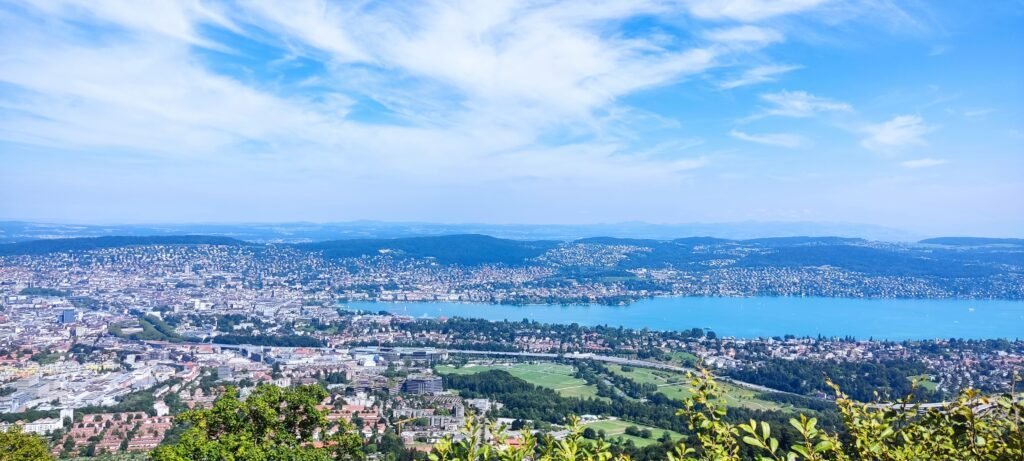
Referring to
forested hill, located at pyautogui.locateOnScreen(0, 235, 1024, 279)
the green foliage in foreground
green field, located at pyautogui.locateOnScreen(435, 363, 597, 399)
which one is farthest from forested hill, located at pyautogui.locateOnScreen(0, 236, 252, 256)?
the green foliage in foreground

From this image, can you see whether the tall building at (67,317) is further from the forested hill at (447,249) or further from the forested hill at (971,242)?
the forested hill at (971,242)

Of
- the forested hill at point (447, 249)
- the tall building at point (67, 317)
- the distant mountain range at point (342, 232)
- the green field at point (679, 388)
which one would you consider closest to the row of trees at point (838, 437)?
the green field at point (679, 388)

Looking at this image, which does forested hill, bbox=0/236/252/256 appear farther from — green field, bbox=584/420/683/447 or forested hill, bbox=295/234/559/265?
green field, bbox=584/420/683/447

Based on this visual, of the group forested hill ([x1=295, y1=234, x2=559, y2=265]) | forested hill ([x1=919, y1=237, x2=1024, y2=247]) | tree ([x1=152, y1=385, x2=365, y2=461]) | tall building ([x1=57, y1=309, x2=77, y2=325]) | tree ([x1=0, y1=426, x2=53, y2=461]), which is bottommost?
tall building ([x1=57, y1=309, x2=77, y2=325])

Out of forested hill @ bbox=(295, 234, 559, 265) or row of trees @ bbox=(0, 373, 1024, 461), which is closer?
row of trees @ bbox=(0, 373, 1024, 461)

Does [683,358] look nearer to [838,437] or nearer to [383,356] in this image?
[383,356]
